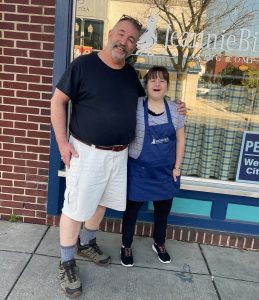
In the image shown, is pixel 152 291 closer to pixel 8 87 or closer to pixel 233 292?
pixel 233 292

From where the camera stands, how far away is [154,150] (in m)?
2.82

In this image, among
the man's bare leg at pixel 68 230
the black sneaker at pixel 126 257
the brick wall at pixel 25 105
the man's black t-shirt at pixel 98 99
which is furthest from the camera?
the brick wall at pixel 25 105

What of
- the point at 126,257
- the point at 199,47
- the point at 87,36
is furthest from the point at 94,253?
the point at 199,47

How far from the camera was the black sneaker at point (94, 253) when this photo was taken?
303cm

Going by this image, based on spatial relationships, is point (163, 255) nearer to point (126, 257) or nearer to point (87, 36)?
point (126, 257)

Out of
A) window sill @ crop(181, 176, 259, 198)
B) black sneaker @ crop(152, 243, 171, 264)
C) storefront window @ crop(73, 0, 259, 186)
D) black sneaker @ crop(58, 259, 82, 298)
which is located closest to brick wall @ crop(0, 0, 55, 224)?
storefront window @ crop(73, 0, 259, 186)

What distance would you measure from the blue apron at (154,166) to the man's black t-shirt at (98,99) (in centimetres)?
24

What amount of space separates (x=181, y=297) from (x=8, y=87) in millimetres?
2162

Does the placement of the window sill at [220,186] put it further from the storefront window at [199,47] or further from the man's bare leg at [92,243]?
the man's bare leg at [92,243]

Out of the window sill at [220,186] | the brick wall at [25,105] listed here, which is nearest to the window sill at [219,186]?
the window sill at [220,186]

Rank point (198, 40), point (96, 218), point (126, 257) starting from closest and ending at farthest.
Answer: point (96, 218)
point (126, 257)
point (198, 40)

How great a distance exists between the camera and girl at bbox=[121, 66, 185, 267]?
278cm

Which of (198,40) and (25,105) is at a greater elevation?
(198,40)

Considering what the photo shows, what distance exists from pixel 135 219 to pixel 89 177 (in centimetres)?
66
